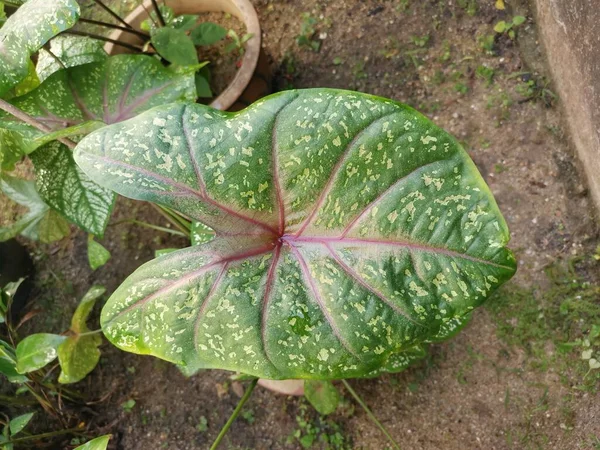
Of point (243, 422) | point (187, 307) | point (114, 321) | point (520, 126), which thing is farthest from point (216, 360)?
point (520, 126)

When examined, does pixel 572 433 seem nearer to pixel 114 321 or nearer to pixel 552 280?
pixel 552 280

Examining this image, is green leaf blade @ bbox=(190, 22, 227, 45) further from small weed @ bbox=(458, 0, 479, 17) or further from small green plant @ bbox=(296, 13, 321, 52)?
small weed @ bbox=(458, 0, 479, 17)

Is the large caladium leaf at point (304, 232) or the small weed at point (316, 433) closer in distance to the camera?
the large caladium leaf at point (304, 232)

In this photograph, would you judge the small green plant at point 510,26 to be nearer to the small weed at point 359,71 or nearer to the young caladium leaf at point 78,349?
the small weed at point 359,71

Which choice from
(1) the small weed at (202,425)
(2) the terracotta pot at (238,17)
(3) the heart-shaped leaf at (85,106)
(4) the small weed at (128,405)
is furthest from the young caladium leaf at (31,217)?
(1) the small weed at (202,425)

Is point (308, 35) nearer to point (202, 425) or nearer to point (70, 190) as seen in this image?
point (70, 190)

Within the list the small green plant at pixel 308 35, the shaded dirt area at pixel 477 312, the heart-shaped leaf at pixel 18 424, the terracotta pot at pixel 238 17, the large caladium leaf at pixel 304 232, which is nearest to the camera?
the large caladium leaf at pixel 304 232

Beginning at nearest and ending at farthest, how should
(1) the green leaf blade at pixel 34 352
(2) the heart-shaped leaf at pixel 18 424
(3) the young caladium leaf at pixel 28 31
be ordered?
(3) the young caladium leaf at pixel 28 31
(1) the green leaf blade at pixel 34 352
(2) the heart-shaped leaf at pixel 18 424
